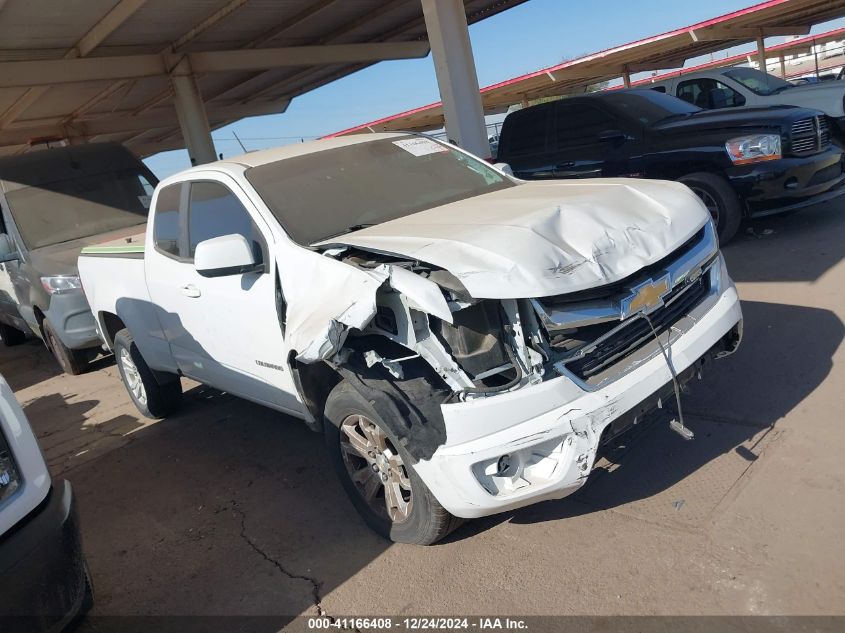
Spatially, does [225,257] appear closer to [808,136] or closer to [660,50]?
[808,136]

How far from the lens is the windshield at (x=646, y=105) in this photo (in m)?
7.87

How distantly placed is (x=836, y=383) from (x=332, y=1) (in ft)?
37.5

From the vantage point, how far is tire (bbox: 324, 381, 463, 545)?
3.11 m

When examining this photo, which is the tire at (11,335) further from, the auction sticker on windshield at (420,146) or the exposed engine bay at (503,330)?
the exposed engine bay at (503,330)

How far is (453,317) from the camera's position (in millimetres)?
2895

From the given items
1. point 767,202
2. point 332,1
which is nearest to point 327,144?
point 767,202

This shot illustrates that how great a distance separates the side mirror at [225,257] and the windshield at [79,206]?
5.30m

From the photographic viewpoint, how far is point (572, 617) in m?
2.72

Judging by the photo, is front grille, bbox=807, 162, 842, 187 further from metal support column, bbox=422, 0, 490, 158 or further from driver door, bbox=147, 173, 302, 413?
driver door, bbox=147, 173, 302, 413

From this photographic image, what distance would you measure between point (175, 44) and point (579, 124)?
9839 millimetres

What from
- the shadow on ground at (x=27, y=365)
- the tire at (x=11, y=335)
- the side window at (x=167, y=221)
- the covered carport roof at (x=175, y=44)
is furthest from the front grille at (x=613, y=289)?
the covered carport roof at (x=175, y=44)

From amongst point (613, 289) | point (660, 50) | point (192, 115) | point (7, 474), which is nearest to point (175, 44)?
point (192, 115)

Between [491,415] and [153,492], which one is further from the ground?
[491,415]

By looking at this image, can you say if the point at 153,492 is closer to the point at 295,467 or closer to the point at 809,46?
the point at 295,467
